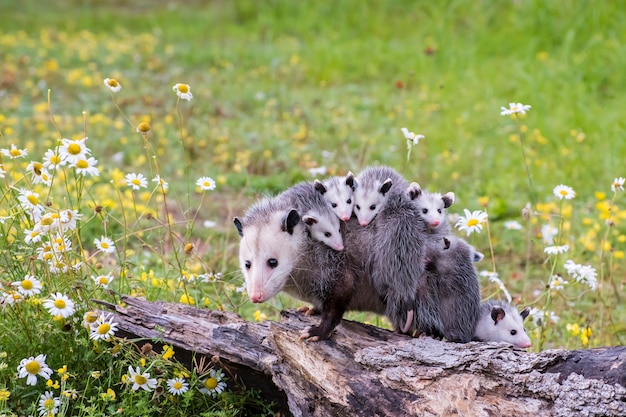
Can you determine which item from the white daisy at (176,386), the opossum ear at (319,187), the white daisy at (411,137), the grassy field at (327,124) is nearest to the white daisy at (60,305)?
the grassy field at (327,124)

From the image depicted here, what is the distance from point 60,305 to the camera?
107 inches

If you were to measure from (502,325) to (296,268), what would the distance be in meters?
0.81

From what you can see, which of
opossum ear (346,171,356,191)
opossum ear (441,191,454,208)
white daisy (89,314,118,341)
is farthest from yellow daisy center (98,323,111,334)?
opossum ear (441,191,454,208)

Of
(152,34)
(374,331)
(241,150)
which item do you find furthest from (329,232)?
(152,34)

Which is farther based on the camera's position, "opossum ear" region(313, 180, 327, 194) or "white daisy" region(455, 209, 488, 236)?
"white daisy" region(455, 209, 488, 236)

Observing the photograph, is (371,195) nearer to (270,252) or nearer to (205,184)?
(270,252)

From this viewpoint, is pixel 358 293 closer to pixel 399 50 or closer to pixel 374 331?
pixel 374 331

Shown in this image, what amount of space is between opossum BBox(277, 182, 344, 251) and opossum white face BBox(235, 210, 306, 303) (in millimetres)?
51

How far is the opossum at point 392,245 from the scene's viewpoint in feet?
9.74

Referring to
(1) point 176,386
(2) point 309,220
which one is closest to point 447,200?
(2) point 309,220

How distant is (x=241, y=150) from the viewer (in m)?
6.79

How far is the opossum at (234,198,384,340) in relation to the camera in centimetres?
290

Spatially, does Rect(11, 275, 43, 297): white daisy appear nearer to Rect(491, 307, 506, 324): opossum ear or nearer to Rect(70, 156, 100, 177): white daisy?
Rect(70, 156, 100, 177): white daisy

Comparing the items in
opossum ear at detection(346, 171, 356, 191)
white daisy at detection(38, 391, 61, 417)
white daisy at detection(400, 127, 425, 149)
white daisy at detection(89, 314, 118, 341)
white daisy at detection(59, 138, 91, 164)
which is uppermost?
white daisy at detection(400, 127, 425, 149)
